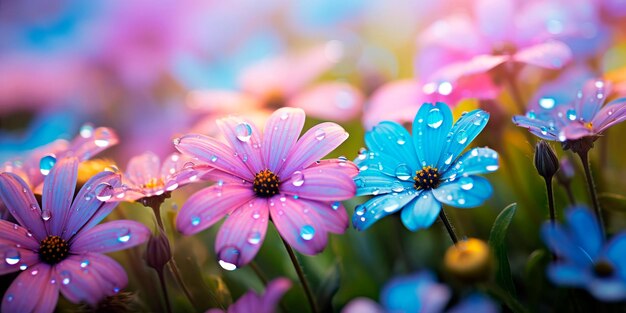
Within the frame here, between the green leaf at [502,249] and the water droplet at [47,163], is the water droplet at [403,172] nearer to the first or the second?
the green leaf at [502,249]

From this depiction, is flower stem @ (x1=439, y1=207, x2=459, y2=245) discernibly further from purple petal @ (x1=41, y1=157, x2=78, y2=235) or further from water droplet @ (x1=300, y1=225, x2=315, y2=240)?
purple petal @ (x1=41, y1=157, x2=78, y2=235)

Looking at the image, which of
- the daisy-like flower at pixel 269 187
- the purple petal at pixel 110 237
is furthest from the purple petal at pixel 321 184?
the purple petal at pixel 110 237

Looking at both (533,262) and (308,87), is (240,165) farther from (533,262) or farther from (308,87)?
(308,87)

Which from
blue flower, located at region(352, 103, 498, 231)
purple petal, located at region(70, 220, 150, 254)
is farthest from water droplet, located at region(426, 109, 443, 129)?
purple petal, located at region(70, 220, 150, 254)

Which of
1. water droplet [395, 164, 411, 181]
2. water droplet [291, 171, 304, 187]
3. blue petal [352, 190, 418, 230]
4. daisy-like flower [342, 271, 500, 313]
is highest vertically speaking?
water droplet [291, 171, 304, 187]

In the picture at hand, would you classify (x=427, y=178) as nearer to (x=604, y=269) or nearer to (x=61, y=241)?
(x=604, y=269)

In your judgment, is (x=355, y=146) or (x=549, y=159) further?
(x=355, y=146)

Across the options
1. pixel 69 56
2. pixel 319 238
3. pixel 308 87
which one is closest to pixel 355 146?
pixel 308 87

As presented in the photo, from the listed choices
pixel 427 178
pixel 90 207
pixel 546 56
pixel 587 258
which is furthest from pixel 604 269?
pixel 90 207
